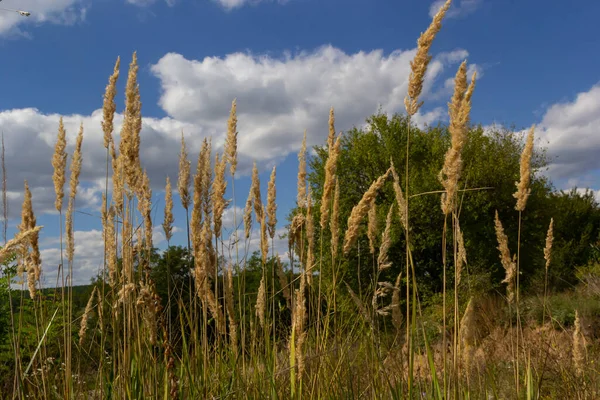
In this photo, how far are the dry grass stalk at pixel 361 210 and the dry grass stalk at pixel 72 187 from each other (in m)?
1.58

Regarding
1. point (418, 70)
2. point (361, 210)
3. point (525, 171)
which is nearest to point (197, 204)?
point (361, 210)

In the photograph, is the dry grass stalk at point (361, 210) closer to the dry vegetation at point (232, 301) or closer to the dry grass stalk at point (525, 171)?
the dry vegetation at point (232, 301)

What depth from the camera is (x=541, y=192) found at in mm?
21047

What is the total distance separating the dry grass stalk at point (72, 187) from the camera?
9.60ft

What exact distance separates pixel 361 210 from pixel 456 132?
49cm

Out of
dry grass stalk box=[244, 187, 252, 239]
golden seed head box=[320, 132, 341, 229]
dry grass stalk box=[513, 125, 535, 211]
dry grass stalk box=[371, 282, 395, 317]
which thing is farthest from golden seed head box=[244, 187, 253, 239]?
dry grass stalk box=[513, 125, 535, 211]

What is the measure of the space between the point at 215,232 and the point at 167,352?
0.93m

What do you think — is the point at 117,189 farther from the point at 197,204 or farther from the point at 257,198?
the point at 257,198

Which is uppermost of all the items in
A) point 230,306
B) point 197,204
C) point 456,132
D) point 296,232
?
→ point 456,132

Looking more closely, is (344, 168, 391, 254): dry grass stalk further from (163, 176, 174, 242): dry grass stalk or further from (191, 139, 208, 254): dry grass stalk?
(163, 176, 174, 242): dry grass stalk

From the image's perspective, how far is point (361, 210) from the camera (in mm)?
2219

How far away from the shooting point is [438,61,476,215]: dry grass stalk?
1993mm

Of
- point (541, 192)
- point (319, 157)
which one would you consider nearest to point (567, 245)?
point (541, 192)

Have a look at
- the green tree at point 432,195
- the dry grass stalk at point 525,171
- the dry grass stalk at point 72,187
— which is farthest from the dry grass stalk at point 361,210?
the green tree at point 432,195
